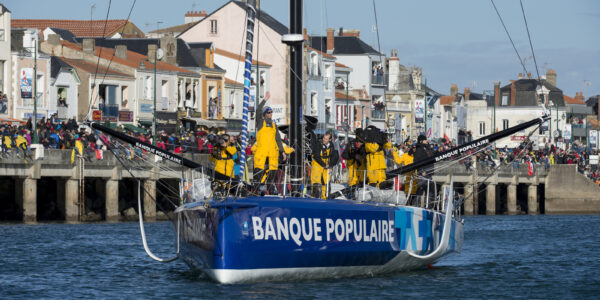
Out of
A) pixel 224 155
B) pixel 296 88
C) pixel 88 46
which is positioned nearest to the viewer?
pixel 296 88

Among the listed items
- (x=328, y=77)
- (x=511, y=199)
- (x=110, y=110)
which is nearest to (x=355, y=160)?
(x=110, y=110)

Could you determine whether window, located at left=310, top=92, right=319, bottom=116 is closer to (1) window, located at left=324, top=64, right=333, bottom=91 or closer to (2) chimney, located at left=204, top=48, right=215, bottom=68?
(1) window, located at left=324, top=64, right=333, bottom=91

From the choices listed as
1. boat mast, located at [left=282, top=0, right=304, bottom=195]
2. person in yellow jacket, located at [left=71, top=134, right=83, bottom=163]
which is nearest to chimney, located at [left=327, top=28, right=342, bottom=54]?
person in yellow jacket, located at [left=71, top=134, right=83, bottom=163]

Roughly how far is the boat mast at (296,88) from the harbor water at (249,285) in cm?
213

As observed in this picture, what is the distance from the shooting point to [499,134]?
72.5 feet

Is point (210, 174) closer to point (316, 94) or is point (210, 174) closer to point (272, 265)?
point (272, 265)

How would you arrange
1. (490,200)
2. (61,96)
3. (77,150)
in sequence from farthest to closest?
1. (490,200)
2. (61,96)
3. (77,150)

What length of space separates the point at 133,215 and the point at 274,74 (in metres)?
32.7

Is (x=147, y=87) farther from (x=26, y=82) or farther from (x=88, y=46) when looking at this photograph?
(x=26, y=82)

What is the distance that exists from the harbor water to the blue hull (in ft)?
0.99

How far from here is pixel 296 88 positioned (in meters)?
19.8

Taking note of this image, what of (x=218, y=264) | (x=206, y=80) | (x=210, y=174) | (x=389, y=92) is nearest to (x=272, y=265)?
(x=218, y=264)

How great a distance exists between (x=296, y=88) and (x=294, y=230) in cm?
282

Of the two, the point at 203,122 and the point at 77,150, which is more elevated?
the point at 203,122
